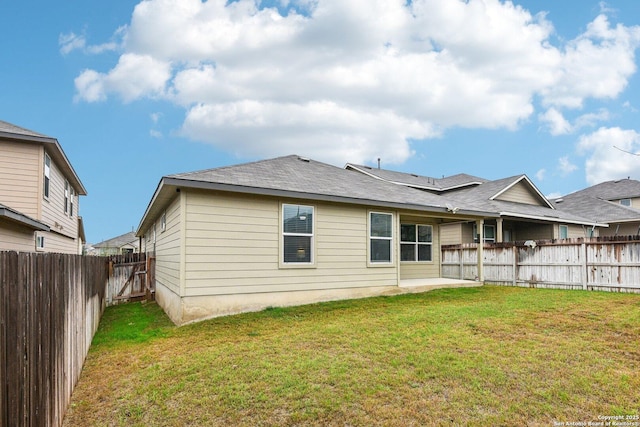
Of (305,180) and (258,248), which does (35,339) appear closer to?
(258,248)

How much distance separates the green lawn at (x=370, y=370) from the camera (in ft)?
12.1

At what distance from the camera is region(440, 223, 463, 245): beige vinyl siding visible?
670 inches

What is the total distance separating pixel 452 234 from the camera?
17328 millimetres

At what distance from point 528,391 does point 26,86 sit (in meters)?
19.9

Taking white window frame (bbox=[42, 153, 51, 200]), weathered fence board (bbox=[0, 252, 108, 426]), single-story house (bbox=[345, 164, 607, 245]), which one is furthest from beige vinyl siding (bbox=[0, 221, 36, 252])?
single-story house (bbox=[345, 164, 607, 245])

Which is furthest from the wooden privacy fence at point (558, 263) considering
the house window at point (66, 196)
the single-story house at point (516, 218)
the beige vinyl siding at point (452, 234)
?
the house window at point (66, 196)

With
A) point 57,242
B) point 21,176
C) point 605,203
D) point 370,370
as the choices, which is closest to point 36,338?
point 370,370

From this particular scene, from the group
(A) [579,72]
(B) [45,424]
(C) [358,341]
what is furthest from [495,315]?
(B) [45,424]

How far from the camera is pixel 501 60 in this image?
1327cm

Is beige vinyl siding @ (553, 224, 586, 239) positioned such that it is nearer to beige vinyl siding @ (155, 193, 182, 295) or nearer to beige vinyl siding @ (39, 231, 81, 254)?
beige vinyl siding @ (155, 193, 182, 295)

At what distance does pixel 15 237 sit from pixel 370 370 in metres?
9.70

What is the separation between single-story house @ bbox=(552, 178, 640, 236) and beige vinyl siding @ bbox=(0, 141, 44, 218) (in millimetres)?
27782

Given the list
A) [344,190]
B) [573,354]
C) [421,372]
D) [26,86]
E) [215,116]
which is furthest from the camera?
[215,116]

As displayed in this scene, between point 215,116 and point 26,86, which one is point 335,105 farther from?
point 26,86
